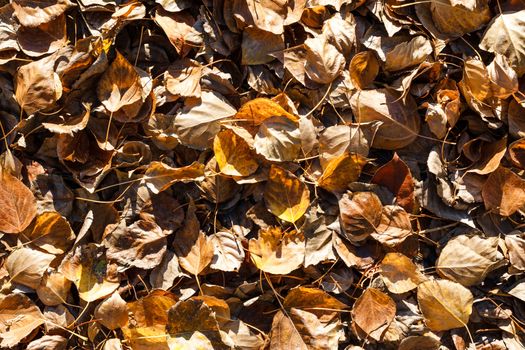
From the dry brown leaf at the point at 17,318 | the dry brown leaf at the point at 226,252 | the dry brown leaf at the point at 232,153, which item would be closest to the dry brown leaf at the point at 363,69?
the dry brown leaf at the point at 232,153

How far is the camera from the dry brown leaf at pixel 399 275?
1.09 meters

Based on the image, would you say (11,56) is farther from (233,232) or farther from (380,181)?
(380,181)

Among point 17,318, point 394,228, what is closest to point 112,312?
point 17,318

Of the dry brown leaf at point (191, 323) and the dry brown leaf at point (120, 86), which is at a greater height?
the dry brown leaf at point (120, 86)

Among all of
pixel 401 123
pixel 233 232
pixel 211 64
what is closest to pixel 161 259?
pixel 233 232

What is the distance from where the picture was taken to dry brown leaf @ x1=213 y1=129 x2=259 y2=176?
3.61 ft

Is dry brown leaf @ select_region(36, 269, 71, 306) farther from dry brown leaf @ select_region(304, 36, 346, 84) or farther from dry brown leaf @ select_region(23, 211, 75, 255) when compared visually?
dry brown leaf @ select_region(304, 36, 346, 84)

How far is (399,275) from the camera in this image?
3.58ft

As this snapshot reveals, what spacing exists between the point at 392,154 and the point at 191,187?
14.8 inches

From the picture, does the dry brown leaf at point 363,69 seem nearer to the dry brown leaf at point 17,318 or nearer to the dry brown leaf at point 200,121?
the dry brown leaf at point 200,121

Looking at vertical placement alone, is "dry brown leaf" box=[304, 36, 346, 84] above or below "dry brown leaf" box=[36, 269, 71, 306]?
above

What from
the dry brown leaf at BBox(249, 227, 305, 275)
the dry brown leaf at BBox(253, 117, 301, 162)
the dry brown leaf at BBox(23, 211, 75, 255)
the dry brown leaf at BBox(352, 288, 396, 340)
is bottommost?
the dry brown leaf at BBox(352, 288, 396, 340)

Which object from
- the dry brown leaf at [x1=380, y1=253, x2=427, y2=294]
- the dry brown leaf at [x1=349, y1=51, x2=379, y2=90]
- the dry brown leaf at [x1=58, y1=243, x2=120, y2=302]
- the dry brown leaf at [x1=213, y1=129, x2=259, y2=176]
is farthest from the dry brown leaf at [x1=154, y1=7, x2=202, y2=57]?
the dry brown leaf at [x1=380, y1=253, x2=427, y2=294]

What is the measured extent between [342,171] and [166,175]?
1.03 feet
